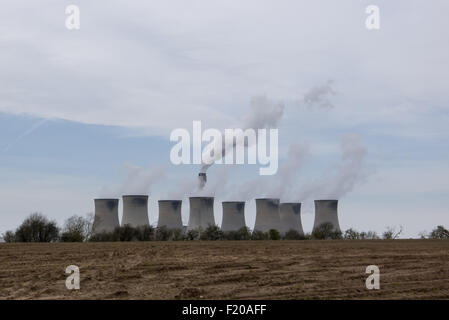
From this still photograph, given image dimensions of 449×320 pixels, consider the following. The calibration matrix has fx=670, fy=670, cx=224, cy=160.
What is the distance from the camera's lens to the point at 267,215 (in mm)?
47375

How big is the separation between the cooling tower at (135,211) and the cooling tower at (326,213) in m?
12.3

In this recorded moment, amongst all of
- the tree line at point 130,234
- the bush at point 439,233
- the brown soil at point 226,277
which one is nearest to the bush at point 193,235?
the tree line at point 130,234

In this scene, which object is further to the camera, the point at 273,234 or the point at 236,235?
the point at 236,235

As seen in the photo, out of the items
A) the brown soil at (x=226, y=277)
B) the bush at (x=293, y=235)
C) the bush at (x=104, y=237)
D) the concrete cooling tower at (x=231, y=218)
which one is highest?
the concrete cooling tower at (x=231, y=218)

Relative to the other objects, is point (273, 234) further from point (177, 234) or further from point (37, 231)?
point (37, 231)

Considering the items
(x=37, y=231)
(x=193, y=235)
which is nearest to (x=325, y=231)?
(x=193, y=235)

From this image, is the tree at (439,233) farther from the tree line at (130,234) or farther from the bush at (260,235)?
the bush at (260,235)

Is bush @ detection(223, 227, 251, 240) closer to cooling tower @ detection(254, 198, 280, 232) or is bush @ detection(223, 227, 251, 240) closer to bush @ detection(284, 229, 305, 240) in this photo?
cooling tower @ detection(254, 198, 280, 232)

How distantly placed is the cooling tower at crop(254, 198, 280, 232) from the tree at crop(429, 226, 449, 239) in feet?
46.1

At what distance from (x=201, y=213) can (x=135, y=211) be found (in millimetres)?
4835

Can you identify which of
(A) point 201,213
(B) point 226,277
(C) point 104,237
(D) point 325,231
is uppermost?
(A) point 201,213

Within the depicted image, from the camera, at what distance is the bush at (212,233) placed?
45.6 metres

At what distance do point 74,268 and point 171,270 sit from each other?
2.37m
